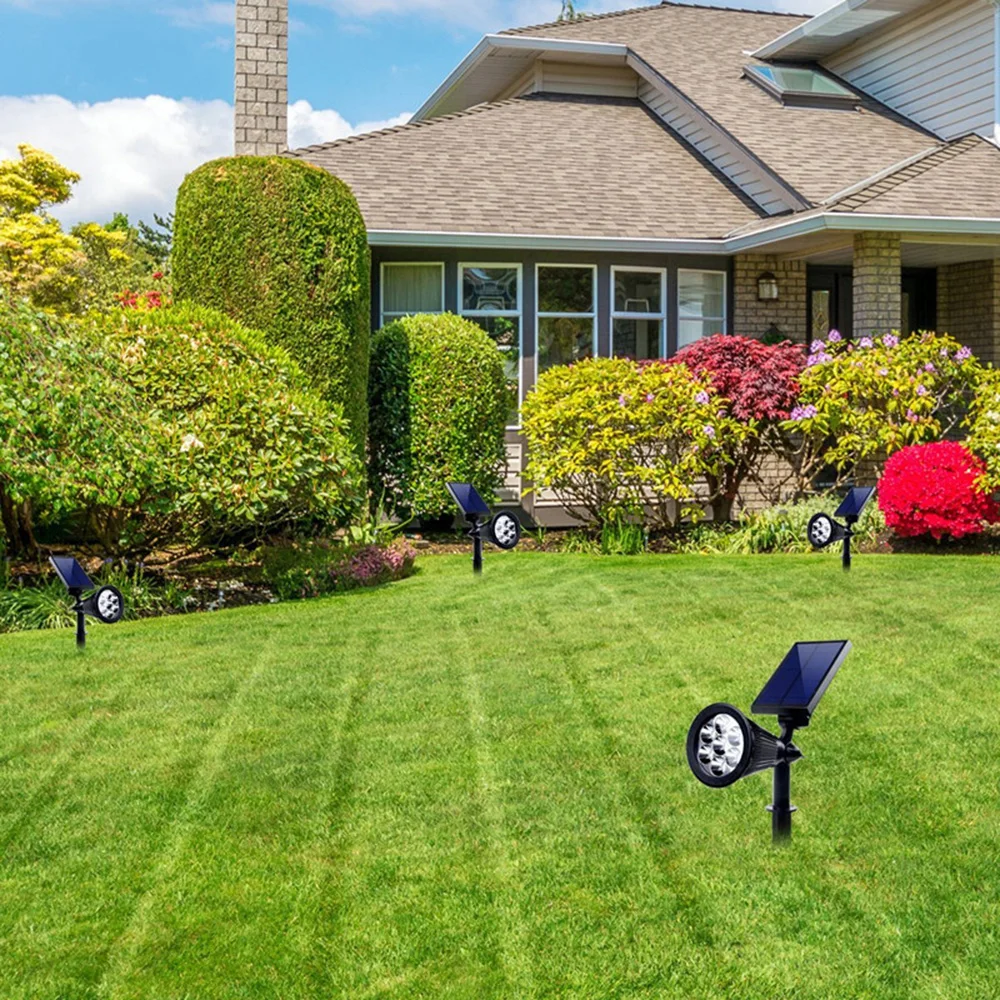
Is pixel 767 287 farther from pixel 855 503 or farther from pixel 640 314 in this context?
pixel 855 503

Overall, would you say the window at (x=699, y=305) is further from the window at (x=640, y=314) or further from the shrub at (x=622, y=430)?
the shrub at (x=622, y=430)

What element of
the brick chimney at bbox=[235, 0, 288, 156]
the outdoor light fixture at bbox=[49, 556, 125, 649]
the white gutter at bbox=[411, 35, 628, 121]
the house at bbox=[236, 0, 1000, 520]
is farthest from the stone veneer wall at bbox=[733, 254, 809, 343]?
the outdoor light fixture at bbox=[49, 556, 125, 649]

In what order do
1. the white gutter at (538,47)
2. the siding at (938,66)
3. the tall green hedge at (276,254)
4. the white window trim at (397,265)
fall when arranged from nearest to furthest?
1. the tall green hedge at (276,254)
2. the white window trim at (397,265)
3. the siding at (938,66)
4. the white gutter at (538,47)

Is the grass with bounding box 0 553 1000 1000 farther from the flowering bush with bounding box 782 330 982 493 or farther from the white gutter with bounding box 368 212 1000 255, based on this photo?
the white gutter with bounding box 368 212 1000 255

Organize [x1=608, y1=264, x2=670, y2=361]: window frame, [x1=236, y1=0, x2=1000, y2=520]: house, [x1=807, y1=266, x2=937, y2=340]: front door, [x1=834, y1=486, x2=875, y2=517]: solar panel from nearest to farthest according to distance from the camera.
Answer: [x1=834, y1=486, x2=875, y2=517]: solar panel → [x1=236, y1=0, x2=1000, y2=520]: house → [x1=608, y1=264, x2=670, y2=361]: window frame → [x1=807, y1=266, x2=937, y2=340]: front door

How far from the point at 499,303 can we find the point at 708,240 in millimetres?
2592

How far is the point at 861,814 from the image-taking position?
4.57 meters

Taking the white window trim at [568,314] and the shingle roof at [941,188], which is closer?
the shingle roof at [941,188]

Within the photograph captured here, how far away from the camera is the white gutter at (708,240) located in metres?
12.8

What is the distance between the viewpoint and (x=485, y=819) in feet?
14.9

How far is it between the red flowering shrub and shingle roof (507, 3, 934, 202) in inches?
167

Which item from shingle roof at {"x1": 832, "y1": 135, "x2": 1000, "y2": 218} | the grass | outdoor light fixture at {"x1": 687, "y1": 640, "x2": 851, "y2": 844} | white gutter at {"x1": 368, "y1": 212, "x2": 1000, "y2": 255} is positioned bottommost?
the grass

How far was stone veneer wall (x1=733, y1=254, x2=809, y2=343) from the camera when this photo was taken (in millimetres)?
15094

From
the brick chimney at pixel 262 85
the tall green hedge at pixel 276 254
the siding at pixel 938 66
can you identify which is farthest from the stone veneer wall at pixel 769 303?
the tall green hedge at pixel 276 254
